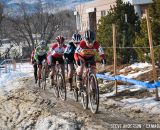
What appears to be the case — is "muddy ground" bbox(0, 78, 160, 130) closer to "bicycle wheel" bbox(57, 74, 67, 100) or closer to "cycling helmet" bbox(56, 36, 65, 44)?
"bicycle wheel" bbox(57, 74, 67, 100)

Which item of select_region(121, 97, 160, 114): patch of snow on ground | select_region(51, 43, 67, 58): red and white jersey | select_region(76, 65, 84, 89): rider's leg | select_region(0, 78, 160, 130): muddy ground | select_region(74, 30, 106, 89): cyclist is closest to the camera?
select_region(0, 78, 160, 130): muddy ground

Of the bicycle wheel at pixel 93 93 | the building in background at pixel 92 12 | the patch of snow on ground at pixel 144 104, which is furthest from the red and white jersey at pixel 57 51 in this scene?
the building in background at pixel 92 12

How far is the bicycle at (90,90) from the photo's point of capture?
9992 millimetres

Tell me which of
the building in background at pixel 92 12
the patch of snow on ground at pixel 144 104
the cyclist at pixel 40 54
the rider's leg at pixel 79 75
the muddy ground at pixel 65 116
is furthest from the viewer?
the building in background at pixel 92 12

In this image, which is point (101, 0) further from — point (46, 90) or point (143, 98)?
point (143, 98)

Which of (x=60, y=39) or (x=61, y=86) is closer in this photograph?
(x=61, y=86)

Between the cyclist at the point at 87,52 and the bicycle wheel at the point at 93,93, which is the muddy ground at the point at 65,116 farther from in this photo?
the cyclist at the point at 87,52

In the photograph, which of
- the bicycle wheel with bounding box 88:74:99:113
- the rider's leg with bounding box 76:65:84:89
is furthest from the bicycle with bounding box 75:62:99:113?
the rider's leg with bounding box 76:65:84:89

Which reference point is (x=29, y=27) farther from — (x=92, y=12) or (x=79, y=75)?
(x=79, y=75)

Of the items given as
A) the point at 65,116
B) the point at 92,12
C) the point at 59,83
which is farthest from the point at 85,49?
the point at 92,12

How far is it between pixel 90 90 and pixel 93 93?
0.14m

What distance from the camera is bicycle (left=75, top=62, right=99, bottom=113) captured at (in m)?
9.99

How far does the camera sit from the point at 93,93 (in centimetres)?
1012

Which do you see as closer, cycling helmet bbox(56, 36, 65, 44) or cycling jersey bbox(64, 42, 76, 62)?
cycling jersey bbox(64, 42, 76, 62)
